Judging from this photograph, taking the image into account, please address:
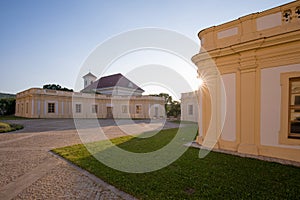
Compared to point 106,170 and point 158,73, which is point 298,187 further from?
point 158,73

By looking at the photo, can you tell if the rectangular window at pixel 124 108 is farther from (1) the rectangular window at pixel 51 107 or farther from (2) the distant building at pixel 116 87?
(1) the rectangular window at pixel 51 107

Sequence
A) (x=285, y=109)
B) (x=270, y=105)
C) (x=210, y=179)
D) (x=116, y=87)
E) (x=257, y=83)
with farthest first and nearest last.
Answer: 1. (x=116, y=87)
2. (x=257, y=83)
3. (x=270, y=105)
4. (x=285, y=109)
5. (x=210, y=179)

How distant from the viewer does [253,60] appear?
18.6 feet

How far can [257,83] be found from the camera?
562 cm

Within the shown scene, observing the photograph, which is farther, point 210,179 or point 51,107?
point 51,107

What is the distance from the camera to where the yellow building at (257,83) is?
5.15 m

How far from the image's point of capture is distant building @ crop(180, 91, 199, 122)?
23.4m

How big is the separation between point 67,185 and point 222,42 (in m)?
6.10

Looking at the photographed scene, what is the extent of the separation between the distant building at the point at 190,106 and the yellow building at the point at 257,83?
55.9ft

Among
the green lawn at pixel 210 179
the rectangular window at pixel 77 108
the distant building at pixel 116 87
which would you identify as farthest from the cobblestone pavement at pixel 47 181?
the distant building at pixel 116 87

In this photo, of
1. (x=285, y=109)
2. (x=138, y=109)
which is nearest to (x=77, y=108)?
(x=138, y=109)

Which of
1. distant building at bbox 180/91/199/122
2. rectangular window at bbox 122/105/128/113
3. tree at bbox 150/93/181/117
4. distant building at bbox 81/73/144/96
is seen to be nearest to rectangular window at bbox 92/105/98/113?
rectangular window at bbox 122/105/128/113

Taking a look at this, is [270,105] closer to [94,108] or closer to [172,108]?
[94,108]

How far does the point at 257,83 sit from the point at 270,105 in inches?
28.5
